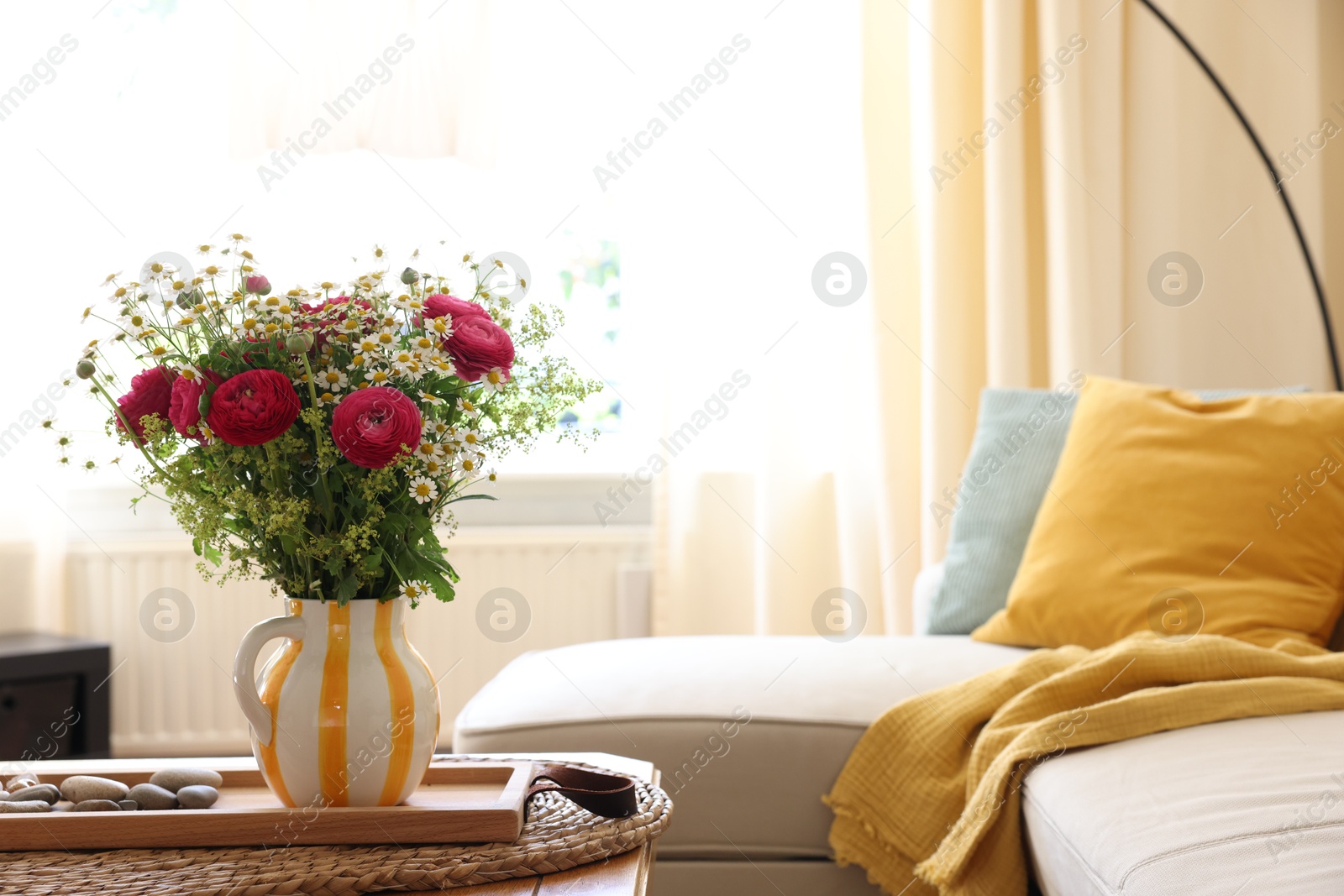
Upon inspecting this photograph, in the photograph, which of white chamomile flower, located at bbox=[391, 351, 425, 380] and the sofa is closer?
white chamomile flower, located at bbox=[391, 351, 425, 380]

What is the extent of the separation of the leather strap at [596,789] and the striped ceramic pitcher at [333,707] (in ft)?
0.41

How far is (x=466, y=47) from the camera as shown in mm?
2818

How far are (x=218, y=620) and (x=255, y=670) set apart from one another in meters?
2.08

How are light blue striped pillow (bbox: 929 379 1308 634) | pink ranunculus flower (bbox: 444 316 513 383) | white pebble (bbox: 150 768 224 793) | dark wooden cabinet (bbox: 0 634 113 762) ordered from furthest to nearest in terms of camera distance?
dark wooden cabinet (bbox: 0 634 113 762) → light blue striped pillow (bbox: 929 379 1308 634) → white pebble (bbox: 150 768 224 793) → pink ranunculus flower (bbox: 444 316 513 383)

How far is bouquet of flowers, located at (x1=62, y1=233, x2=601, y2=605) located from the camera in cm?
90

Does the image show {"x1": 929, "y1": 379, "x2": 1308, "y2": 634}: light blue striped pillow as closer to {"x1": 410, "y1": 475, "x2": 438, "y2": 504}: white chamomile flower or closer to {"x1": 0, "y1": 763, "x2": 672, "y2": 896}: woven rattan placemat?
{"x1": 0, "y1": 763, "x2": 672, "y2": 896}: woven rattan placemat

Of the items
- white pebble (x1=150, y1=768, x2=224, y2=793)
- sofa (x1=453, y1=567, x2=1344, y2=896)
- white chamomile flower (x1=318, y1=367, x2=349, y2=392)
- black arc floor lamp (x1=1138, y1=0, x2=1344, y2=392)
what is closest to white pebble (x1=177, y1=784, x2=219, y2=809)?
white pebble (x1=150, y1=768, x2=224, y2=793)

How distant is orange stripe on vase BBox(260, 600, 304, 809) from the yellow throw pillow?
1198 mm

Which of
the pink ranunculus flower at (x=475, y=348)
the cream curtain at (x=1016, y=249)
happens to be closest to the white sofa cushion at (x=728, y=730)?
the pink ranunculus flower at (x=475, y=348)

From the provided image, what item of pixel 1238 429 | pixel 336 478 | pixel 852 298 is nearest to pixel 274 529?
pixel 336 478

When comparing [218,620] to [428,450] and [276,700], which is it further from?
[428,450]

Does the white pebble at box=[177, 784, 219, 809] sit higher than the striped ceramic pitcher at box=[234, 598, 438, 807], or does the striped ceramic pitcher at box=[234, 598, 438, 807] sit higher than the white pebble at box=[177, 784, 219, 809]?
the striped ceramic pitcher at box=[234, 598, 438, 807]

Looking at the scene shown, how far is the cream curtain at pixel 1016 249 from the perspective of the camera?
2666 millimetres

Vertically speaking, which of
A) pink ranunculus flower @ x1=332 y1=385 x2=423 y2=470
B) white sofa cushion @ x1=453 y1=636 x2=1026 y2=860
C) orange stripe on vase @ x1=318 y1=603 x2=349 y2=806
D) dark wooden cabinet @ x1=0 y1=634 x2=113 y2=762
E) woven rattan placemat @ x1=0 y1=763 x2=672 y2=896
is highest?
pink ranunculus flower @ x1=332 y1=385 x2=423 y2=470
